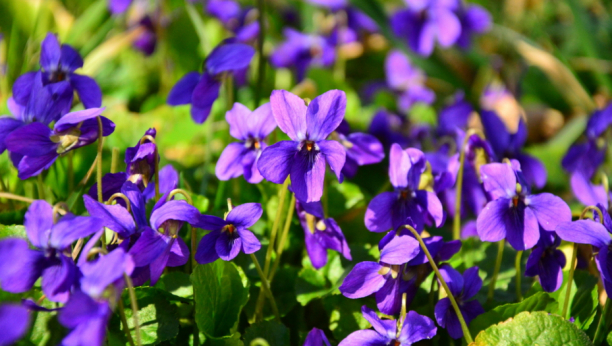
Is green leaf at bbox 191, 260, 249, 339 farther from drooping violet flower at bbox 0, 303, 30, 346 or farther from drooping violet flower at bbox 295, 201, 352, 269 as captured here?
drooping violet flower at bbox 0, 303, 30, 346

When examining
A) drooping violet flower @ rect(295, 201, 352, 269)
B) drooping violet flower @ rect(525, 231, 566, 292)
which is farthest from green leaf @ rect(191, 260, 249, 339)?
drooping violet flower @ rect(525, 231, 566, 292)

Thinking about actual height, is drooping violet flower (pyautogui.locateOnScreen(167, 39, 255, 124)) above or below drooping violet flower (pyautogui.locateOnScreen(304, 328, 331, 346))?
above

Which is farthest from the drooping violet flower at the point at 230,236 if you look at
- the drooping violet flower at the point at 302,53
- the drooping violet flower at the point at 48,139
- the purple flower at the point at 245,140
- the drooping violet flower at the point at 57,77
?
the drooping violet flower at the point at 302,53

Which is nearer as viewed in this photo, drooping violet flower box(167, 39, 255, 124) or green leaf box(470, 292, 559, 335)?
green leaf box(470, 292, 559, 335)

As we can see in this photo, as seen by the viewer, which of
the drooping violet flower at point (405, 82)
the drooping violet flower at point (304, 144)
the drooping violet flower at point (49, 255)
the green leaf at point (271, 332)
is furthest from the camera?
the drooping violet flower at point (405, 82)

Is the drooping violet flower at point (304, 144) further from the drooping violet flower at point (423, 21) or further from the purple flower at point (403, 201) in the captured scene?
the drooping violet flower at point (423, 21)

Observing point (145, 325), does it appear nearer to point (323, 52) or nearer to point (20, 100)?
point (20, 100)

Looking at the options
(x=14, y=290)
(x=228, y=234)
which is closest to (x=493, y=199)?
(x=228, y=234)

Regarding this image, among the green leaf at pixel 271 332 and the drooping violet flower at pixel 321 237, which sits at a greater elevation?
the drooping violet flower at pixel 321 237
